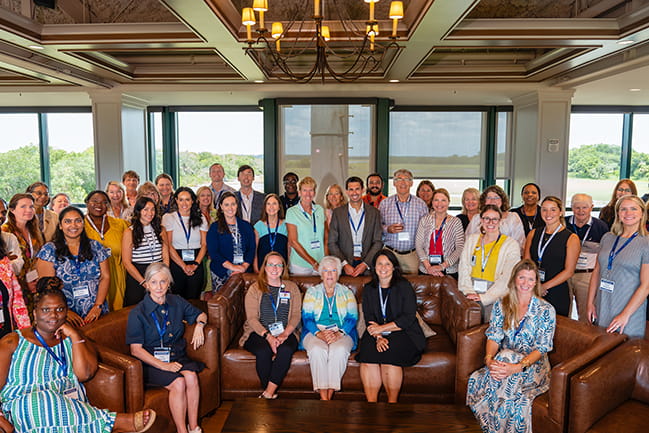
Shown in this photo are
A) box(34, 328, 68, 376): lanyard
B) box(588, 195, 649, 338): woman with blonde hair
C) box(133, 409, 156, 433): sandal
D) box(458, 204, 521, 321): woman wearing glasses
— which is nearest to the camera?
box(34, 328, 68, 376): lanyard

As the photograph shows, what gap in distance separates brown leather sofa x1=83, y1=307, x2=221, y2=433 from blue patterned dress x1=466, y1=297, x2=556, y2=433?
5.82 feet

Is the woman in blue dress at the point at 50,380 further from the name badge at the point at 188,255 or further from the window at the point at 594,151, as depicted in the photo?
the window at the point at 594,151

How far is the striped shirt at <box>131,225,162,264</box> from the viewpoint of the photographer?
3963mm

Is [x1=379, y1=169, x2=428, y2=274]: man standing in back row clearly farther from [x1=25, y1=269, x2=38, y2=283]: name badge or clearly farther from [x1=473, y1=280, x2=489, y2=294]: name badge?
[x1=25, y1=269, x2=38, y2=283]: name badge

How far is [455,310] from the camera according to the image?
3.64 metres

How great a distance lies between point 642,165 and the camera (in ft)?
32.2

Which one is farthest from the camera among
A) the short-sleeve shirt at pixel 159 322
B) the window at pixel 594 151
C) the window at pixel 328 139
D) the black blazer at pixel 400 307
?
the window at pixel 594 151

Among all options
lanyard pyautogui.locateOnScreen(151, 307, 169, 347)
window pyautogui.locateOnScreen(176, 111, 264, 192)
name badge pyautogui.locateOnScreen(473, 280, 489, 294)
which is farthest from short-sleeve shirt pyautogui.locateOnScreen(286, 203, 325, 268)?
window pyautogui.locateOnScreen(176, 111, 264, 192)

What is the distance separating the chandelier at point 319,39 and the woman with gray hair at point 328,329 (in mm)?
1611

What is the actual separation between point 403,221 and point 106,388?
300 cm

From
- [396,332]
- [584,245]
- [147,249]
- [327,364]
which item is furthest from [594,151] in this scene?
[147,249]

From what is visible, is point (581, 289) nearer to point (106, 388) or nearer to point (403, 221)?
point (403, 221)

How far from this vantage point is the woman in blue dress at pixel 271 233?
14.7 ft

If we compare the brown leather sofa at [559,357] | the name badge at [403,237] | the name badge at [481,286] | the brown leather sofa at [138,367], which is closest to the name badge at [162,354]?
the brown leather sofa at [138,367]
